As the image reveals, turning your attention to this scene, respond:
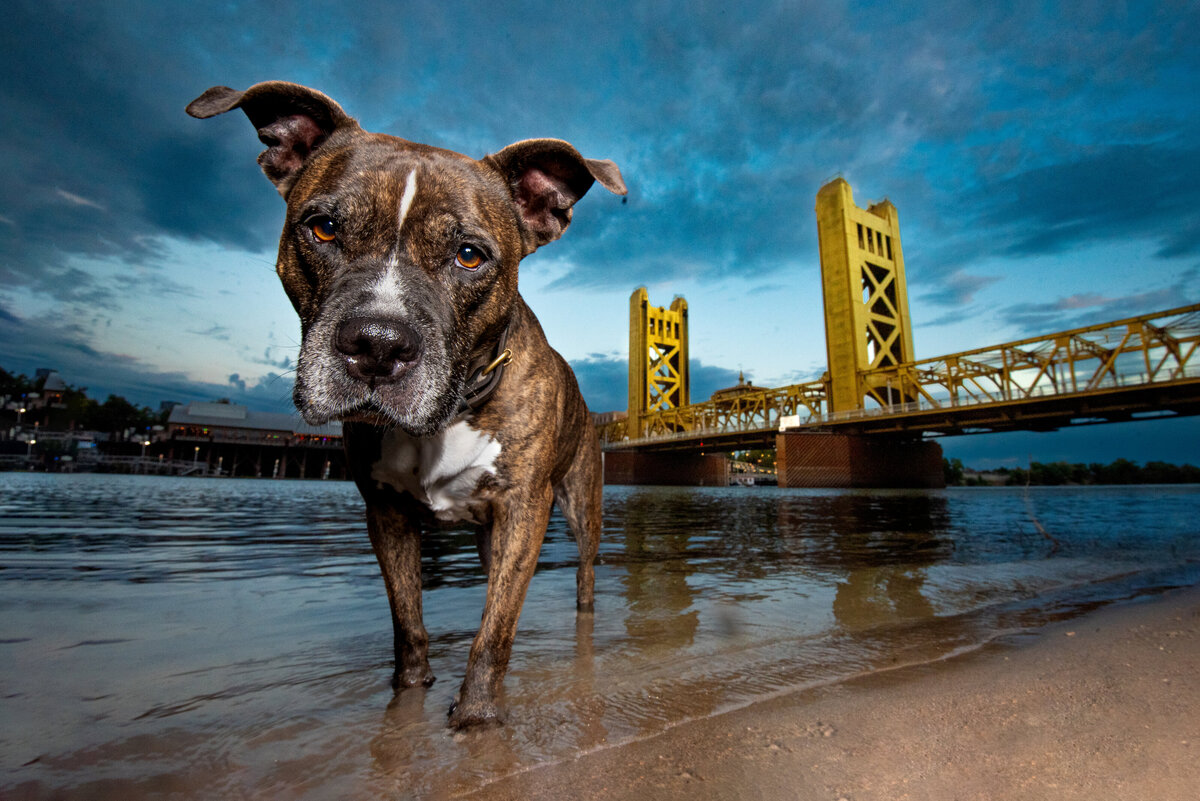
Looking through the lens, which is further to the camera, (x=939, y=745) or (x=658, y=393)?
(x=658, y=393)

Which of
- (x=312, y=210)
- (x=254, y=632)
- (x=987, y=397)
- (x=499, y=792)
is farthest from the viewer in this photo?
(x=987, y=397)

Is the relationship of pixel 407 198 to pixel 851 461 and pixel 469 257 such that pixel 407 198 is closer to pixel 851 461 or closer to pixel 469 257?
pixel 469 257

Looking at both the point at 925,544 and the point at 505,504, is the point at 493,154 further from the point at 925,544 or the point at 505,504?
the point at 925,544

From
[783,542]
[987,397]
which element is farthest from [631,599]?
[987,397]

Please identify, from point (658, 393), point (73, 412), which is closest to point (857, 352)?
point (658, 393)

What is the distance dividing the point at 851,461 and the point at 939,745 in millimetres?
35562

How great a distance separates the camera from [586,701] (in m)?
1.64

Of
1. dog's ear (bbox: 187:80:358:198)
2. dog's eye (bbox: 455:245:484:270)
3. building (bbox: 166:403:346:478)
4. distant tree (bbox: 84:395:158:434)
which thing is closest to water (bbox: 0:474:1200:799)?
dog's eye (bbox: 455:245:484:270)

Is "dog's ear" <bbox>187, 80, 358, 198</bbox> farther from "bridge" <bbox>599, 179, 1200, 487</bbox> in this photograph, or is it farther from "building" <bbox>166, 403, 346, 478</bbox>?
"building" <bbox>166, 403, 346, 478</bbox>

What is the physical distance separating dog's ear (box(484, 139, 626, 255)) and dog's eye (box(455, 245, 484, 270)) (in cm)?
38

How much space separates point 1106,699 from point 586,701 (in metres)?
1.47

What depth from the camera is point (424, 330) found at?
137 centimetres

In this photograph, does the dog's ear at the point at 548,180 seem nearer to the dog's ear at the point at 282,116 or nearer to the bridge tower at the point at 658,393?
the dog's ear at the point at 282,116

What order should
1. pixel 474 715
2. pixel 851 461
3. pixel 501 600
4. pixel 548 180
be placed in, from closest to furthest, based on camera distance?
pixel 474 715, pixel 501 600, pixel 548 180, pixel 851 461
